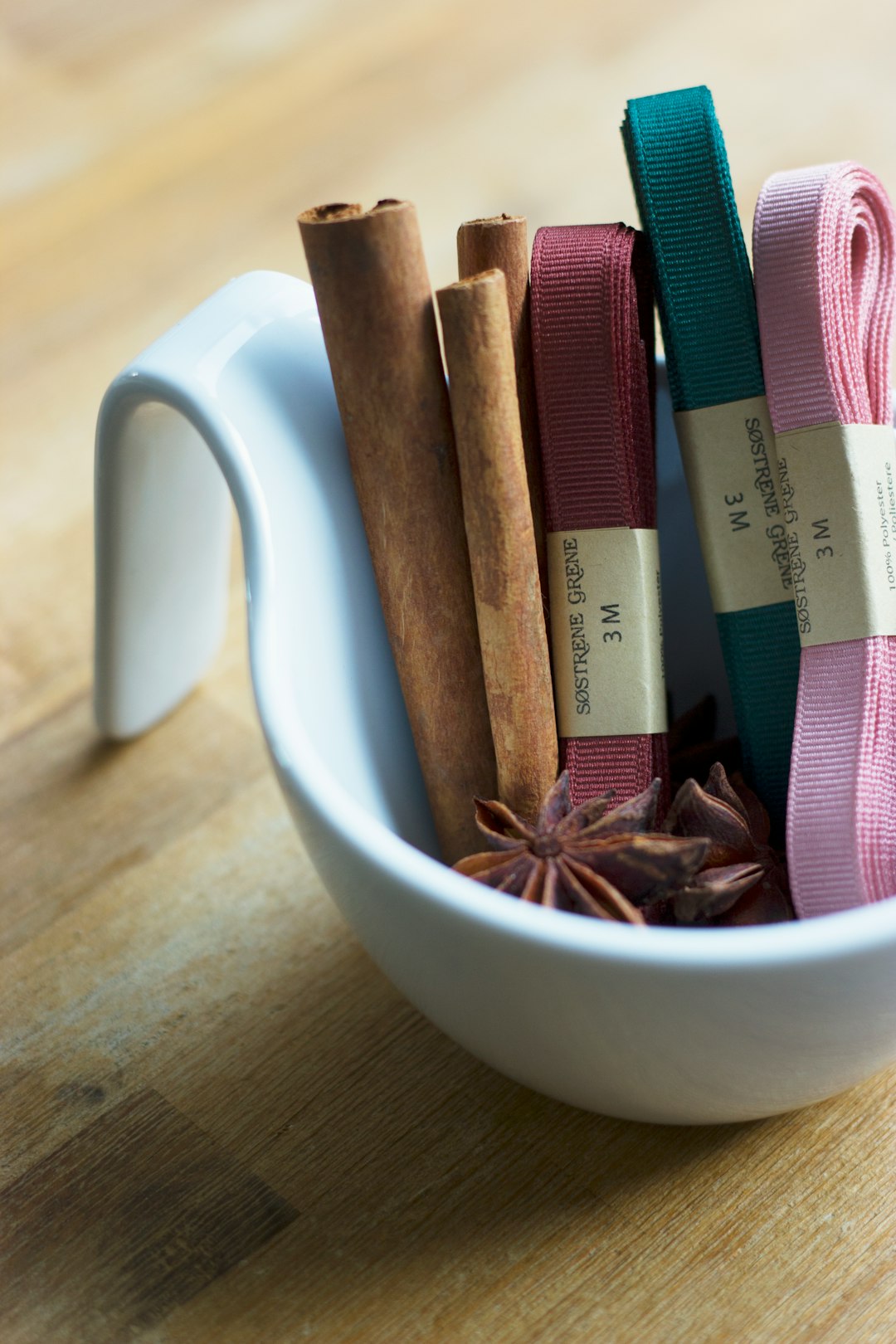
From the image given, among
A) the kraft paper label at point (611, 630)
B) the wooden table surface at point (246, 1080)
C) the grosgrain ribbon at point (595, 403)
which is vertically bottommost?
the wooden table surface at point (246, 1080)

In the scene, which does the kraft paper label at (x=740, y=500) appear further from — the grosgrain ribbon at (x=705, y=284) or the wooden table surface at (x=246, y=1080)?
the wooden table surface at (x=246, y=1080)

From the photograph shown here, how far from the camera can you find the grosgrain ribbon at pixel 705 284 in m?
0.55

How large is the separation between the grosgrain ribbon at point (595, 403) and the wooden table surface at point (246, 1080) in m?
0.15

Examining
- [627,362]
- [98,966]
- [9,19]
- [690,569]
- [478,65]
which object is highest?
[9,19]

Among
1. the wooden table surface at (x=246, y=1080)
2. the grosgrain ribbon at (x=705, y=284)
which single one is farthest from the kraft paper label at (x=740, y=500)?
the wooden table surface at (x=246, y=1080)

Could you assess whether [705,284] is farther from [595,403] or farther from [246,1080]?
[246,1080]

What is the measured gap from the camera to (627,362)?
0.55 m

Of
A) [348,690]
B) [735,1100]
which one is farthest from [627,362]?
[735,1100]

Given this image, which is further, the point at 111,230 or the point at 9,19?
the point at 9,19

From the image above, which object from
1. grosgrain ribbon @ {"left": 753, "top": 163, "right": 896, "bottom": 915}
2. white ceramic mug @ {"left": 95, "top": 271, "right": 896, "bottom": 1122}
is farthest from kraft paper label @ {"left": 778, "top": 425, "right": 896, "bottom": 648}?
white ceramic mug @ {"left": 95, "top": 271, "right": 896, "bottom": 1122}

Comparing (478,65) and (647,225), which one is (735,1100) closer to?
(647,225)

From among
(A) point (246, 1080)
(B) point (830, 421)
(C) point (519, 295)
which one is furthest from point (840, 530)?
(A) point (246, 1080)

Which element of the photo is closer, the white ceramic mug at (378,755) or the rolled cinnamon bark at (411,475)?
the white ceramic mug at (378,755)

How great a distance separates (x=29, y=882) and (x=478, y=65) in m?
0.95
